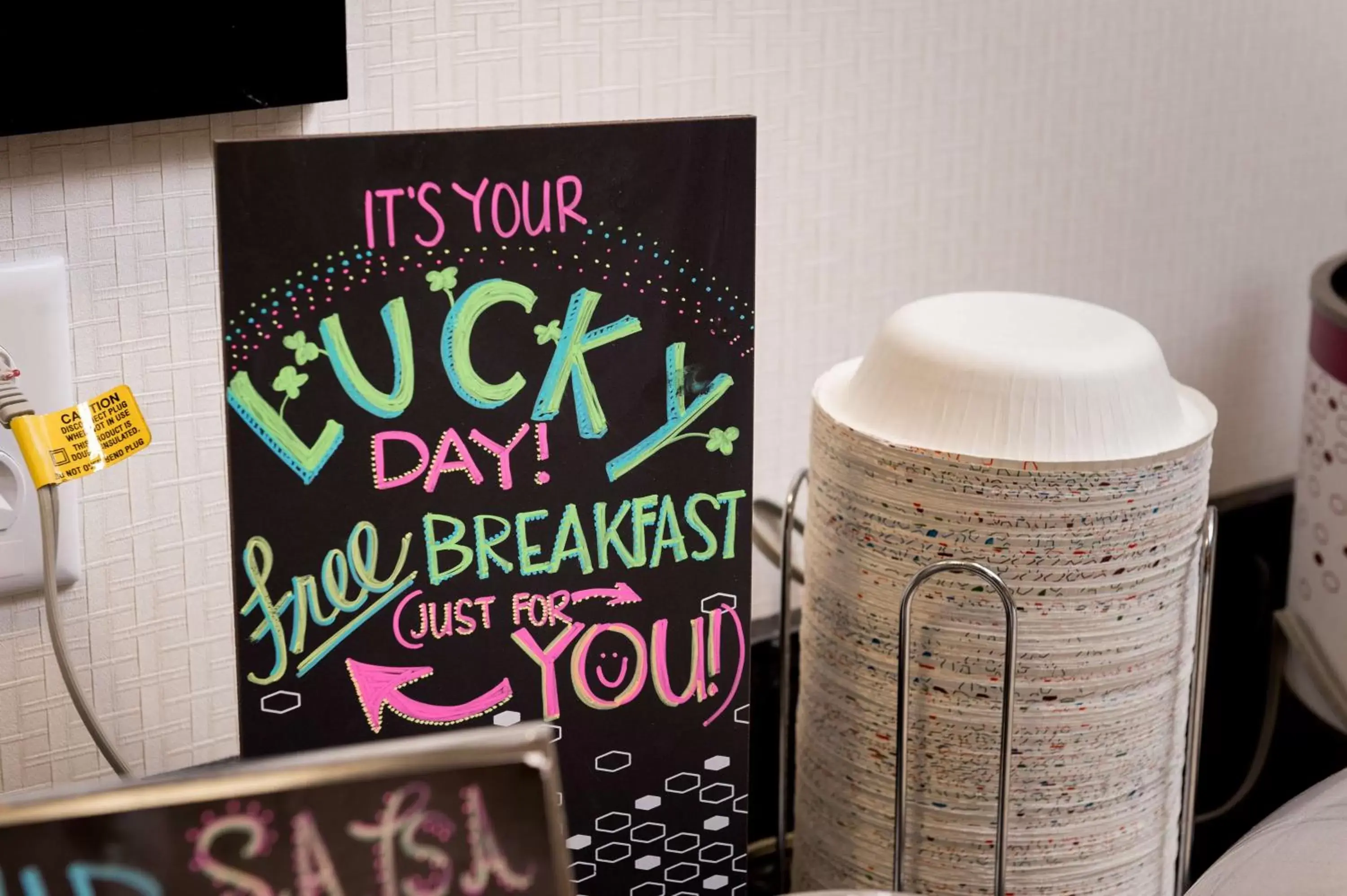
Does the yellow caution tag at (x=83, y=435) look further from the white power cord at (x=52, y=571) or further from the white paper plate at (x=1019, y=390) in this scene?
the white paper plate at (x=1019, y=390)

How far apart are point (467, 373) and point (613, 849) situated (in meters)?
0.21

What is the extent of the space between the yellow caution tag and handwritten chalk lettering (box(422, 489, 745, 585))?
126 mm

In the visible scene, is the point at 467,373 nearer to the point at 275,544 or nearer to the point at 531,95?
the point at 275,544

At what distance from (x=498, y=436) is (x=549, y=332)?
0.04 meters

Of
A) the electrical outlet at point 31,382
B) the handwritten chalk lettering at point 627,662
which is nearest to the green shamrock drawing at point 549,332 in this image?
the handwritten chalk lettering at point 627,662

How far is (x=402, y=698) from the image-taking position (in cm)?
55

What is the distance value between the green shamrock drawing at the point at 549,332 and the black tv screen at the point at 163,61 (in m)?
0.16

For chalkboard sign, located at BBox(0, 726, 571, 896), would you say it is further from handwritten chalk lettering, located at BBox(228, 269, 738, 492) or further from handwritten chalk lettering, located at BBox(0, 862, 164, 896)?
handwritten chalk lettering, located at BBox(228, 269, 738, 492)

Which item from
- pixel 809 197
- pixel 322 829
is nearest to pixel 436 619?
pixel 322 829

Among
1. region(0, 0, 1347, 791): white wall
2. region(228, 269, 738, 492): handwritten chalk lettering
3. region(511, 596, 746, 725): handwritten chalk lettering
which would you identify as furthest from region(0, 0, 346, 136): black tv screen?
region(511, 596, 746, 725): handwritten chalk lettering

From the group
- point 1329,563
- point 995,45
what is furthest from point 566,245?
point 1329,563

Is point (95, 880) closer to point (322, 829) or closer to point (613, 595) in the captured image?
point (322, 829)

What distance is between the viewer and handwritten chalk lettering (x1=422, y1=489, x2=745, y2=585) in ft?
1.79

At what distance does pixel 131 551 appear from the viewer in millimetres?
664
